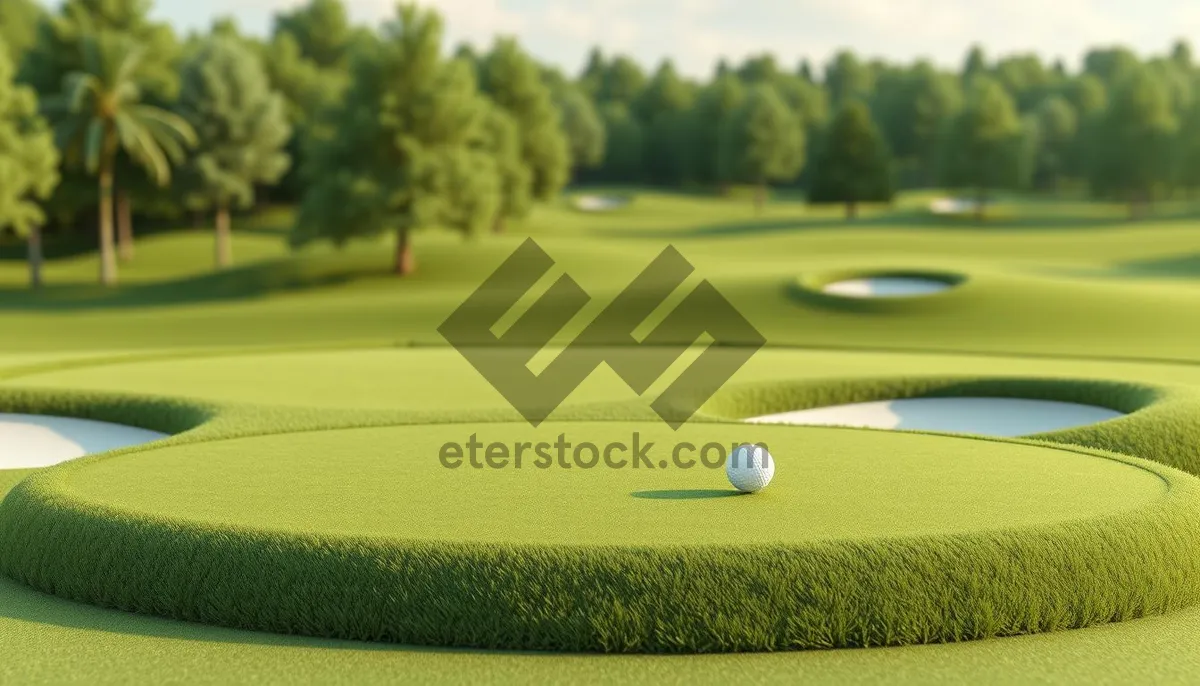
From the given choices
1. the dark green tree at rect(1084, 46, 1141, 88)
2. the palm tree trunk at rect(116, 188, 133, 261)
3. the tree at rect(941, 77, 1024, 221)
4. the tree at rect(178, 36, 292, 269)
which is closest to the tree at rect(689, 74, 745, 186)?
the tree at rect(941, 77, 1024, 221)

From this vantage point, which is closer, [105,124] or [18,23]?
[105,124]

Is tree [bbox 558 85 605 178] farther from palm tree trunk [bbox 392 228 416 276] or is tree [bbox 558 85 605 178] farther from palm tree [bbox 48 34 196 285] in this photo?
palm tree trunk [bbox 392 228 416 276]

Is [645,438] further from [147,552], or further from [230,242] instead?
[230,242]

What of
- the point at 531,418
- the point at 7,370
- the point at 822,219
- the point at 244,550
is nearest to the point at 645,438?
the point at 531,418

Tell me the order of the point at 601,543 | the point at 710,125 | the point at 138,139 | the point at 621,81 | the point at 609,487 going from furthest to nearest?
the point at 621,81, the point at 710,125, the point at 138,139, the point at 609,487, the point at 601,543

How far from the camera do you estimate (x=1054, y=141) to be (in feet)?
345

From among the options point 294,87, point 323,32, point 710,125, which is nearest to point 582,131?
point 710,125

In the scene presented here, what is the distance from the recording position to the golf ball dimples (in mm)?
9984

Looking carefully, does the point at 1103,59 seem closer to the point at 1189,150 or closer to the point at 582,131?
the point at 582,131

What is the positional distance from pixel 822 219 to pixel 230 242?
3292cm

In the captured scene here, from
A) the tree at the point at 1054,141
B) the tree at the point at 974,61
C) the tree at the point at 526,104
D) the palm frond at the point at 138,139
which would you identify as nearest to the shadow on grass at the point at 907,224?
the tree at the point at 526,104

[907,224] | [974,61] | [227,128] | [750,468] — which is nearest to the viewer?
[750,468]

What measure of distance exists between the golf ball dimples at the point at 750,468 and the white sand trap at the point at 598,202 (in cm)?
8266

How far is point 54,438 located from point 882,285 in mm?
25033
